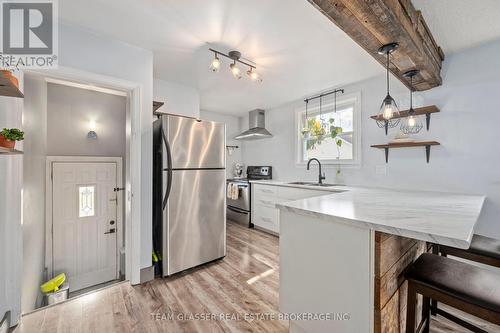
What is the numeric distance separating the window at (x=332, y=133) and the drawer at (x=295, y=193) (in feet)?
2.49

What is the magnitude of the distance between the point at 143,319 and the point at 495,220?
10.6ft

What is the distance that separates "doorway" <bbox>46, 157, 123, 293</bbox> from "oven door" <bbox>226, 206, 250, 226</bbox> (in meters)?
2.03

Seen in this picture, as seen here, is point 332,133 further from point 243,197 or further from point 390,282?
point 390,282

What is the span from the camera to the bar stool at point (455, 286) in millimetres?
823

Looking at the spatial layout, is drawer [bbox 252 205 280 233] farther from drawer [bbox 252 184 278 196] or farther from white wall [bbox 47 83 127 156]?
white wall [bbox 47 83 127 156]

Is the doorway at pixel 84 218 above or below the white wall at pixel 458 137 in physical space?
below

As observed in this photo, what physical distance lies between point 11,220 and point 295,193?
2919 millimetres

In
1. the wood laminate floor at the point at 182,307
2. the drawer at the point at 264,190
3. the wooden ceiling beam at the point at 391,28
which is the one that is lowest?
the wood laminate floor at the point at 182,307

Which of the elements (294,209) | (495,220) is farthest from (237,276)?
(495,220)

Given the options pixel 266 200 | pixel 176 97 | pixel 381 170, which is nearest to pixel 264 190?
pixel 266 200

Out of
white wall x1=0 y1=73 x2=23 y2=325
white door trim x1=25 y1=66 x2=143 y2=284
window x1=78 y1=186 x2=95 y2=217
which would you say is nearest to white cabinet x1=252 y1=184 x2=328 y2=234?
white door trim x1=25 y1=66 x2=143 y2=284

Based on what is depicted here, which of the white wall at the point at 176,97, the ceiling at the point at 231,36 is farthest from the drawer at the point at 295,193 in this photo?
the white wall at the point at 176,97

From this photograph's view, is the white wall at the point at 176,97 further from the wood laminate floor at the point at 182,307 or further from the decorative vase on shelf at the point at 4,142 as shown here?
the wood laminate floor at the point at 182,307

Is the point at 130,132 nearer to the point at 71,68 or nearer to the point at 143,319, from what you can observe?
the point at 71,68
